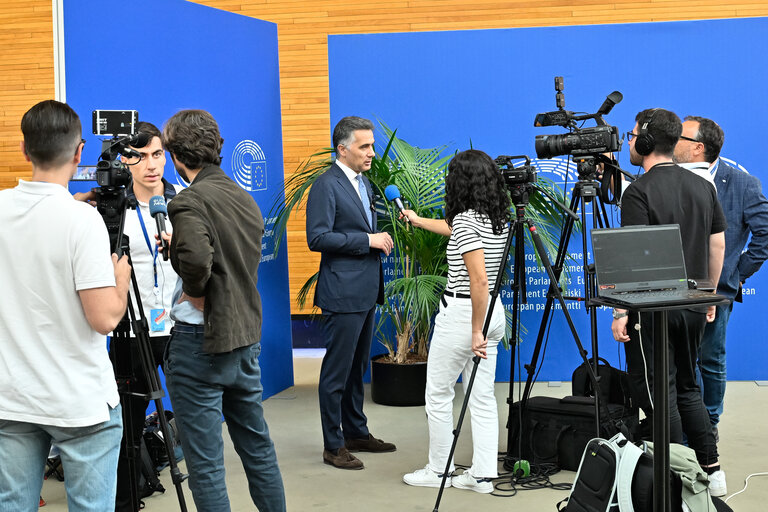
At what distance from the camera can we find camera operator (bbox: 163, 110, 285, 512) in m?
2.31

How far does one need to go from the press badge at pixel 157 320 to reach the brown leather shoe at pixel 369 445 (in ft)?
4.10

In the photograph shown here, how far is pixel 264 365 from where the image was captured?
5070 mm

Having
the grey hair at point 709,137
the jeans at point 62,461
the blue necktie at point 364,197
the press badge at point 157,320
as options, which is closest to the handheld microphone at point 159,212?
the jeans at point 62,461

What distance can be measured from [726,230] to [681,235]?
1.01m

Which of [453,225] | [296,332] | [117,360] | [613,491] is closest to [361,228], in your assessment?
[453,225]

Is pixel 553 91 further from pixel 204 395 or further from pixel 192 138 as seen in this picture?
pixel 204 395

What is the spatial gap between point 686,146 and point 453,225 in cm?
120

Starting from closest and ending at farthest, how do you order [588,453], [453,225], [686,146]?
[588,453] < [453,225] < [686,146]

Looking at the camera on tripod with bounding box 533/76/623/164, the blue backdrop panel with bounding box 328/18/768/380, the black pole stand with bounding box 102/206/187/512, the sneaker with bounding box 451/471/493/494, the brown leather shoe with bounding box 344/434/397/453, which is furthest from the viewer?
the blue backdrop panel with bounding box 328/18/768/380

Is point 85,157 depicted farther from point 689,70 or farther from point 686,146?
point 689,70

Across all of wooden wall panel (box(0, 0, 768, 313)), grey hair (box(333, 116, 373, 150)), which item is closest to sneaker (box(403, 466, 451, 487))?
grey hair (box(333, 116, 373, 150))

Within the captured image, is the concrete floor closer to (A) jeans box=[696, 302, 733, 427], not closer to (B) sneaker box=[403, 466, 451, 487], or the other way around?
(B) sneaker box=[403, 466, 451, 487]

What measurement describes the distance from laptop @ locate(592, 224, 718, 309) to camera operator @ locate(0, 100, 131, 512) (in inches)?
49.7

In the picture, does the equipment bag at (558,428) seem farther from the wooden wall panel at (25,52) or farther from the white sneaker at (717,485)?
the wooden wall panel at (25,52)
